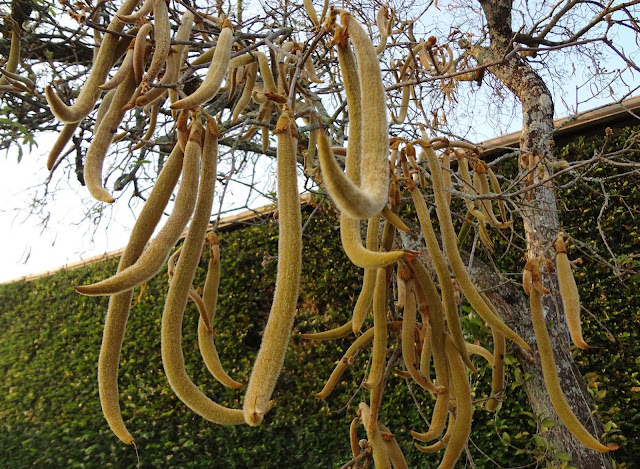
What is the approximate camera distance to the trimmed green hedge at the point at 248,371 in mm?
2531

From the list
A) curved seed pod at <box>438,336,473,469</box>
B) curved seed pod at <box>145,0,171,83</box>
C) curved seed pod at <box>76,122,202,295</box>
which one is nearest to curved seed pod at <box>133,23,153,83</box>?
curved seed pod at <box>145,0,171,83</box>

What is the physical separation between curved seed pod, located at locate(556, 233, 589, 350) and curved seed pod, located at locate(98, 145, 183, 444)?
558 mm

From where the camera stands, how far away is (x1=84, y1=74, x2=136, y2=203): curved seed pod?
1.79 feet

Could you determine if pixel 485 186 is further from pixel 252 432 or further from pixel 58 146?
pixel 252 432

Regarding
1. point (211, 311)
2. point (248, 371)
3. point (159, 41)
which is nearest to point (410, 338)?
point (211, 311)

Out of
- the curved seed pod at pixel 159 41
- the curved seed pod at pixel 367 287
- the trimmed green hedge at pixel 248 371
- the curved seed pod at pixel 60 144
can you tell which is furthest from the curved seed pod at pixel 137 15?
the trimmed green hedge at pixel 248 371

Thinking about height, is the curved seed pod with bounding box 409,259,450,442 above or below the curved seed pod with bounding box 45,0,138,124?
below

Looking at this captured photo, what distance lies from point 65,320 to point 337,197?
14.7ft

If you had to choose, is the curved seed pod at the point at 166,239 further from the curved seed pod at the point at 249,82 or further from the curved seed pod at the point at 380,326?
the curved seed pod at the point at 249,82

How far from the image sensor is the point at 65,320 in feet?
13.9

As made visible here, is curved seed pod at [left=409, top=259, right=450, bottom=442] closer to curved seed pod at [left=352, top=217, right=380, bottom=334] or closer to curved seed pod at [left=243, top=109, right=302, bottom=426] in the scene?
curved seed pod at [left=352, top=217, right=380, bottom=334]

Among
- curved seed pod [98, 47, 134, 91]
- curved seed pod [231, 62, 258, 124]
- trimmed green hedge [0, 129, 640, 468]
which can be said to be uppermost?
curved seed pod [231, 62, 258, 124]

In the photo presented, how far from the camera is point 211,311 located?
745 mm

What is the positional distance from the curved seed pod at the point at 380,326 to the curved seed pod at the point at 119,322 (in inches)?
11.7
